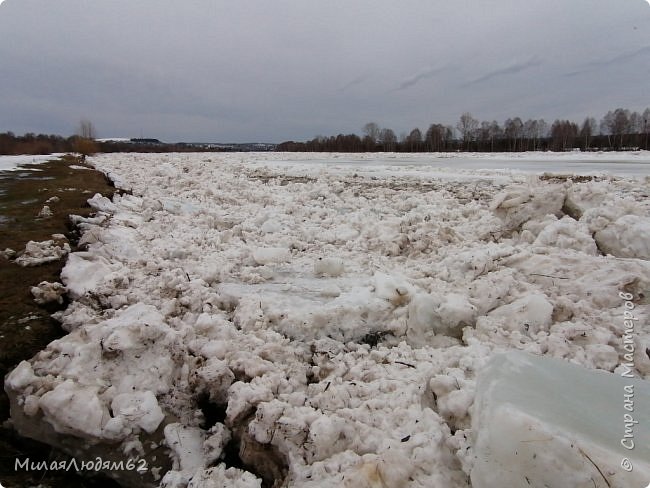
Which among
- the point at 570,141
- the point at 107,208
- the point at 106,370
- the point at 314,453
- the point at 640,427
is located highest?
the point at 570,141

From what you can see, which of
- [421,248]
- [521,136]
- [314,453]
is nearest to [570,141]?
[521,136]

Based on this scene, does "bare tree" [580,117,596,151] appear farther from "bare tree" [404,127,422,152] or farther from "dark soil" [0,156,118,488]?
"dark soil" [0,156,118,488]

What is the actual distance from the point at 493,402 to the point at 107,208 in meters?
8.86

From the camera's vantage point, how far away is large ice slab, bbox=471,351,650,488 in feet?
5.20

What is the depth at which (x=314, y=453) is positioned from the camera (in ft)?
7.83

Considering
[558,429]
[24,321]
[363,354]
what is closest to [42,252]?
[24,321]

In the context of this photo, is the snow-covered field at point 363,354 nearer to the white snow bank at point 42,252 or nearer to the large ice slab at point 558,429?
the large ice slab at point 558,429

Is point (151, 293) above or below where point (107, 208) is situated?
below

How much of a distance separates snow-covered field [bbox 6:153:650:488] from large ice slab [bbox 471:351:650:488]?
0.01 metres

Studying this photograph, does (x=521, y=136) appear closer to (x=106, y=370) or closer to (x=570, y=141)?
(x=570, y=141)

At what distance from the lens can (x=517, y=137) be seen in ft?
230

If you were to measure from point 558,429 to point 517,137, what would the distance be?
261ft

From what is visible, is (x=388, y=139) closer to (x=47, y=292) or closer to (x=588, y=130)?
(x=588, y=130)

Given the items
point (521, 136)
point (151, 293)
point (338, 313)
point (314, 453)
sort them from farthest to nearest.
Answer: point (521, 136) < point (151, 293) < point (338, 313) < point (314, 453)
